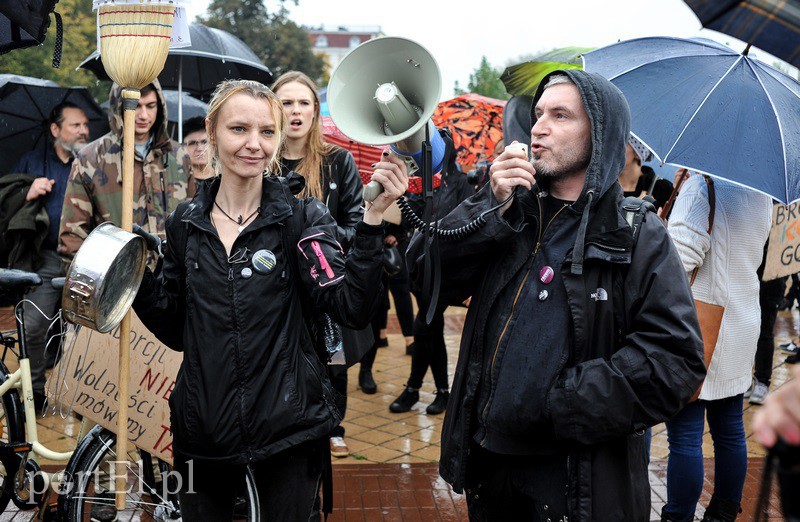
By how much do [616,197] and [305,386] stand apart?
110 cm

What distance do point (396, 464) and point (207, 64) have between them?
4350 mm

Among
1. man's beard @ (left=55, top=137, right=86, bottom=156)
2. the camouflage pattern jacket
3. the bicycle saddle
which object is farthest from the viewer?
man's beard @ (left=55, top=137, right=86, bottom=156)

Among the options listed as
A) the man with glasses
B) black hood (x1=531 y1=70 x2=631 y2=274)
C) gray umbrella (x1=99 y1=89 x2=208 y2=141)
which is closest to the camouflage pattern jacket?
the man with glasses

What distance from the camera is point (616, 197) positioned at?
7.51ft

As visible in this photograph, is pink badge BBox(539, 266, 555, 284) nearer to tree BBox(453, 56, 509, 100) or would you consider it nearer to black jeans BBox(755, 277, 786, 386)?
black jeans BBox(755, 277, 786, 386)

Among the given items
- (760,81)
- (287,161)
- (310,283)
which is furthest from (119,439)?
(760,81)

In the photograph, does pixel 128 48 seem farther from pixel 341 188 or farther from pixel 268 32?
pixel 268 32

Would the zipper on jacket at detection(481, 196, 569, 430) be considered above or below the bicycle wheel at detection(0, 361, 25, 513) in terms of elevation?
above

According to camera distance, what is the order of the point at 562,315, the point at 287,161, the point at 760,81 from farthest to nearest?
the point at 287,161 < the point at 760,81 < the point at 562,315

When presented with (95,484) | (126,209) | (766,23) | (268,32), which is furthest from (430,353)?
(268,32)

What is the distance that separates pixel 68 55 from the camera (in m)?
20.6

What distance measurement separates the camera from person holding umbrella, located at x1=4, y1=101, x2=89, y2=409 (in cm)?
524

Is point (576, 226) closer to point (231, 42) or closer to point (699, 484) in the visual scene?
point (699, 484)

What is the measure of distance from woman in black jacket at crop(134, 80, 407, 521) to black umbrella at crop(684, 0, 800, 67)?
3.15 ft
